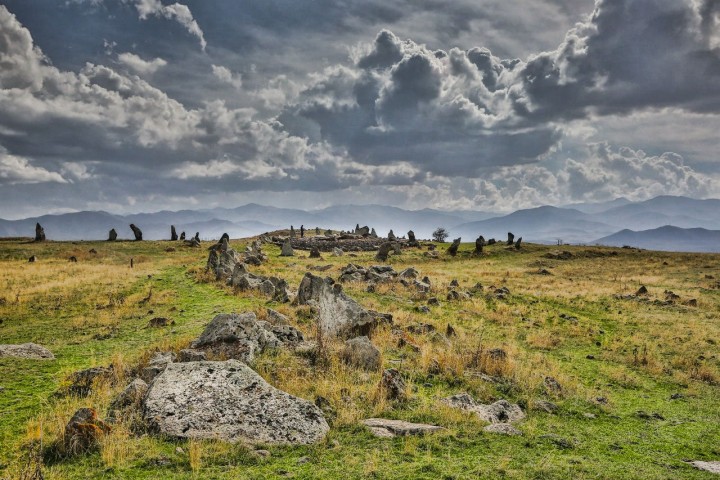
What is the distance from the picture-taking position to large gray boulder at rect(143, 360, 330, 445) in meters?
9.10

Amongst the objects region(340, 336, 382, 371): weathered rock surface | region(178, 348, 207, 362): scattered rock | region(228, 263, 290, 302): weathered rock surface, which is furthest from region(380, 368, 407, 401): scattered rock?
region(228, 263, 290, 302): weathered rock surface

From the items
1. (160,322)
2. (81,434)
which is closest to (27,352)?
(160,322)

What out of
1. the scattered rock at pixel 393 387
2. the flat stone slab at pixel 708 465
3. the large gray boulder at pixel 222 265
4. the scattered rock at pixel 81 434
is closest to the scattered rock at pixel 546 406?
the flat stone slab at pixel 708 465

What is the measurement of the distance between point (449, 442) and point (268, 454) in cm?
394

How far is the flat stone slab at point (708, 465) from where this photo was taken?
29.4ft

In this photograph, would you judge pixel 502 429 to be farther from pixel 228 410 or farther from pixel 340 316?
pixel 340 316

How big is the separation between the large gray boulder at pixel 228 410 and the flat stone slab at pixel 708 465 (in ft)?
26.5

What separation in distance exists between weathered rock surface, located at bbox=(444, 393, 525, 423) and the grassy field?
591 millimetres

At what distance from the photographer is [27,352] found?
1551cm

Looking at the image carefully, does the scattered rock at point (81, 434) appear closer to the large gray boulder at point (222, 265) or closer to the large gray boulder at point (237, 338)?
the large gray boulder at point (237, 338)

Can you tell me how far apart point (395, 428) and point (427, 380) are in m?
4.35

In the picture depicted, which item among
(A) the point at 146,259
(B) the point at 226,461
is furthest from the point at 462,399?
(A) the point at 146,259

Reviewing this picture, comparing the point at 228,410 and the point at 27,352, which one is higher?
the point at 228,410

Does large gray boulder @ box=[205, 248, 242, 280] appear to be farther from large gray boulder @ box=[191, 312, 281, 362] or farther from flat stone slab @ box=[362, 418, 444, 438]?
flat stone slab @ box=[362, 418, 444, 438]
